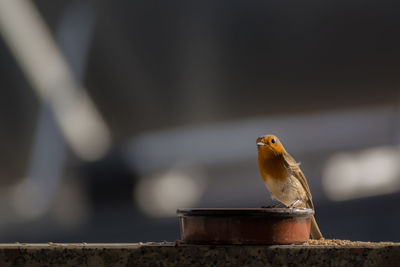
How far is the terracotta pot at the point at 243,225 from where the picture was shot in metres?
0.91

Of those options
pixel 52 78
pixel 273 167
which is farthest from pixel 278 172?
pixel 52 78

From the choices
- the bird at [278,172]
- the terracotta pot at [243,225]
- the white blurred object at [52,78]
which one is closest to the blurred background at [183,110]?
the white blurred object at [52,78]

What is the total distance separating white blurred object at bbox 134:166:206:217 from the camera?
7.14 metres

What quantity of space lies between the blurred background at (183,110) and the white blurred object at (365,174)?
17 millimetres

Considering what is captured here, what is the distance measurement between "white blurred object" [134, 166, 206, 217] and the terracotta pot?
6.16m

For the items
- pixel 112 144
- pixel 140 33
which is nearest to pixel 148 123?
pixel 112 144

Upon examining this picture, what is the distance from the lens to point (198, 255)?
935mm

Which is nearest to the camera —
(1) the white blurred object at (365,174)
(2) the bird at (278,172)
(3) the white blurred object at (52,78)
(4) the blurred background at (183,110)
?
(2) the bird at (278,172)

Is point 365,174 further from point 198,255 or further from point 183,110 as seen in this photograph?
point 198,255

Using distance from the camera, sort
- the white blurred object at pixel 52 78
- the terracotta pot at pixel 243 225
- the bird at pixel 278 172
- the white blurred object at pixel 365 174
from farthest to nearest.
Answer: the white blurred object at pixel 365 174, the white blurred object at pixel 52 78, the bird at pixel 278 172, the terracotta pot at pixel 243 225

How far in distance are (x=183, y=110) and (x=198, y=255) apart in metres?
5.88

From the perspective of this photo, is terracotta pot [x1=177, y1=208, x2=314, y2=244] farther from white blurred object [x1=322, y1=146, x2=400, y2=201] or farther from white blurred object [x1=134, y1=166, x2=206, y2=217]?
white blurred object [x1=322, y1=146, x2=400, y2=201]

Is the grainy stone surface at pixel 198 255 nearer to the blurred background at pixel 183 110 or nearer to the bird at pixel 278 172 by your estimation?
the bird at pixel 278 172

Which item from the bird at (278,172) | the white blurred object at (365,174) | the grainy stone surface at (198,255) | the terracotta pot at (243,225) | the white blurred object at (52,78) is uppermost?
the white blurred object at (52,78)
